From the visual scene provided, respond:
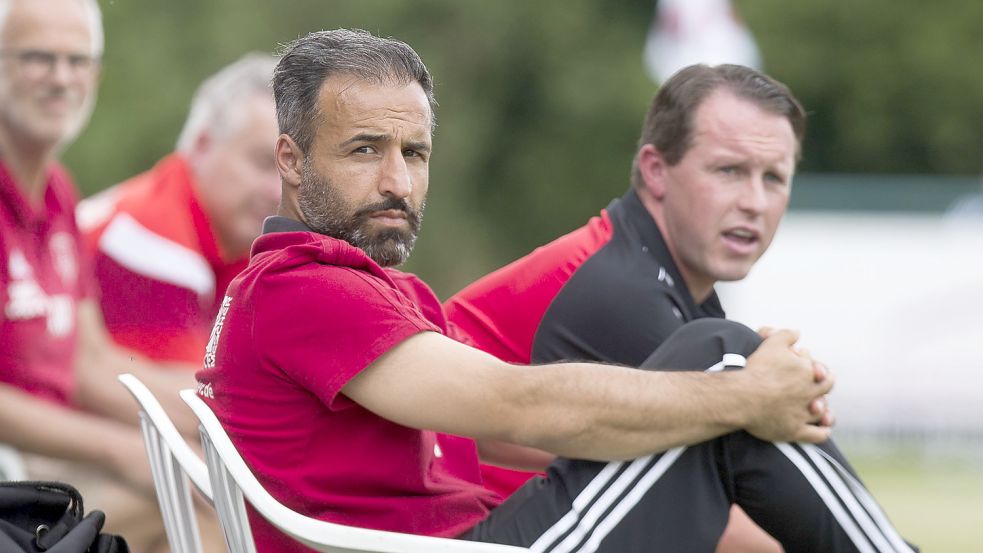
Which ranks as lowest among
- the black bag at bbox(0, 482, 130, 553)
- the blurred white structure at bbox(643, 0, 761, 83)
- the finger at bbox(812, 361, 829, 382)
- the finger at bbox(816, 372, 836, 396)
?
the blurred white structure at bbox(643, 0, 761, 83)

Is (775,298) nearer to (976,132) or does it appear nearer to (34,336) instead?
(34,336)

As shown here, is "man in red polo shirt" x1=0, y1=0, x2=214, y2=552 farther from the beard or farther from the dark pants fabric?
the dark pants fabric

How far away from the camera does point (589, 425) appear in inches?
102

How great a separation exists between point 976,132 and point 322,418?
20.2 meters

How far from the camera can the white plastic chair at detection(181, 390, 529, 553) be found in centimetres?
238

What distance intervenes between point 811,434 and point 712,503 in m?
0.21

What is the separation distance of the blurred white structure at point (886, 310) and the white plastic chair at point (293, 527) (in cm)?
992

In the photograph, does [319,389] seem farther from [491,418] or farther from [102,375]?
[102,375]

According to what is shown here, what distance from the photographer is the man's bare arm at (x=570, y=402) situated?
2.55 metres

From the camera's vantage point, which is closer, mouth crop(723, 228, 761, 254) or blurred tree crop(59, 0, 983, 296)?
mouth crop(723, 228, 761, 254)

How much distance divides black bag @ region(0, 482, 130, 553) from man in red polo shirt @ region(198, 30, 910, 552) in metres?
0.29

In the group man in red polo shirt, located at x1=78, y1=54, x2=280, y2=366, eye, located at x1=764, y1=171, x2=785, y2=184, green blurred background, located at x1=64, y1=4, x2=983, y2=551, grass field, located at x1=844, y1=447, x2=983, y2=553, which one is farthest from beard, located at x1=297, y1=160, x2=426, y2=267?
green blurred background, located at x1=64, y1=4, x2=983, y2=551

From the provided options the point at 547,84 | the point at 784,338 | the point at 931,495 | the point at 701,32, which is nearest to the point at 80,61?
the point at 784,338

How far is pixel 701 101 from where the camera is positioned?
3889 mm
